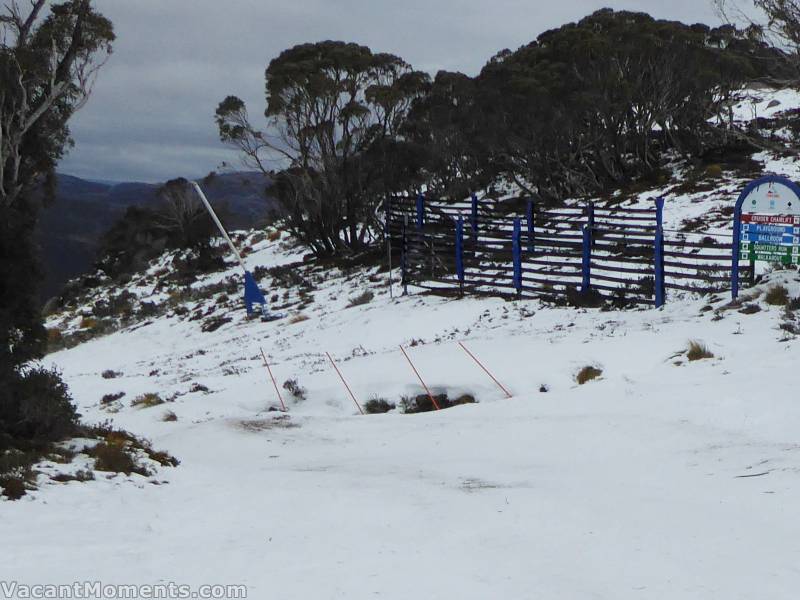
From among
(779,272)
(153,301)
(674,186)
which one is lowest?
(153,301)

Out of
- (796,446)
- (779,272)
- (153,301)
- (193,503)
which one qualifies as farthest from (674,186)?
(193,503)

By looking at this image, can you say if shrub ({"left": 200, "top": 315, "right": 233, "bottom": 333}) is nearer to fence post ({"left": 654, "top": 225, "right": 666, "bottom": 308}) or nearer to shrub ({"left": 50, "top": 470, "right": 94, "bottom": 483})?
fence post ({"left": 654, "top": 225, "right": 666, "bottom": 308})

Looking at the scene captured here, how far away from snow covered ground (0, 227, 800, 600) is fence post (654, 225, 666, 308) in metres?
0.54

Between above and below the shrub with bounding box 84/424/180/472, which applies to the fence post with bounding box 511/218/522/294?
above

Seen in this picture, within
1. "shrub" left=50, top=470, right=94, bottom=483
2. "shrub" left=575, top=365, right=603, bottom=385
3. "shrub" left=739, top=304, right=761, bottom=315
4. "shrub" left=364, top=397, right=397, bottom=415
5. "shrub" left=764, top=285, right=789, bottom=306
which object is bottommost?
"shrub" left=364, top=397, right=397, bottom=415

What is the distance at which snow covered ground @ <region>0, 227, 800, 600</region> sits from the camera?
410 cm

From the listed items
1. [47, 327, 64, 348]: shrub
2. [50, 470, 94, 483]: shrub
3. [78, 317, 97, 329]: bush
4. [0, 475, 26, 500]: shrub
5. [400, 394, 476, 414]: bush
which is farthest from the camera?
[78, 317, 97, 329]: bush

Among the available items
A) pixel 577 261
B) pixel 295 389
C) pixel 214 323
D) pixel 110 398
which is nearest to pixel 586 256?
pixel 577 261

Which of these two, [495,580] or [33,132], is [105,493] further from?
[33,132]

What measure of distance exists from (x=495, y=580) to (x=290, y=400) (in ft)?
24.0

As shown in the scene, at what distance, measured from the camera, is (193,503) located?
572 cm

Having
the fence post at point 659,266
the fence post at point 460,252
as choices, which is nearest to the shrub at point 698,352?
the fence post at point 659,266

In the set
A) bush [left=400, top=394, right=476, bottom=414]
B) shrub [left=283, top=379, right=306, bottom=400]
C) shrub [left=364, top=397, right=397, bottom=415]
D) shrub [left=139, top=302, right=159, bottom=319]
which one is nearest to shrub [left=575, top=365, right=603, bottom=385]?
bush [left=400, top=394, right=476, bottom=414]

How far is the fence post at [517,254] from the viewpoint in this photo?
17.0 meters
